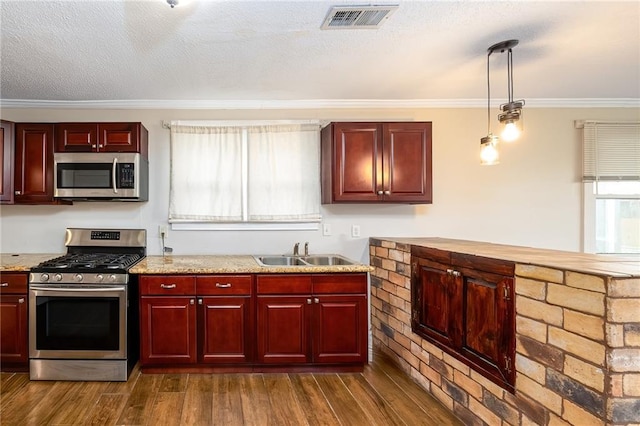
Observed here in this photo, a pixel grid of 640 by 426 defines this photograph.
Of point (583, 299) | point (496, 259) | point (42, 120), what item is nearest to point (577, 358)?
point (583, 299)

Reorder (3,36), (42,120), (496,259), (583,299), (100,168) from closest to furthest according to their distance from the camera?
(583,299) → (496,259) → (3,36) → (100,168) → (42,120)

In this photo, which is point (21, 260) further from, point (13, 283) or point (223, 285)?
A: point (223, 285)

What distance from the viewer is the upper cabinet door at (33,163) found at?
3.27 meters

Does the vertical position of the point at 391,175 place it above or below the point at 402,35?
below

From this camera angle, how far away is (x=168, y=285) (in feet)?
9.52

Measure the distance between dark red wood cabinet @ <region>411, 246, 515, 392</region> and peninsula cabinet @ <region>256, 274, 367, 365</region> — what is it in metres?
0.47

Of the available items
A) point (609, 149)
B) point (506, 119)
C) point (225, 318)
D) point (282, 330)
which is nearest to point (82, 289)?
point (225, 318)

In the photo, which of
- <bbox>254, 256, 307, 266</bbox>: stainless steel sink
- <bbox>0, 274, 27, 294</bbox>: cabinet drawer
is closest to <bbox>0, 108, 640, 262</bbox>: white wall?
<bbox>254, 256, 307, 266</bbox>: stainless steel sink

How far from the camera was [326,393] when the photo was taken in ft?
8.73

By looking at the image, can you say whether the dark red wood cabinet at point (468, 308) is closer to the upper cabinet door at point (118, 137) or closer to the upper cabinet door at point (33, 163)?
→ the upper cabinet door at point (118, 137)

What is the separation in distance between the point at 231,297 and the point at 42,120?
255 centimetres

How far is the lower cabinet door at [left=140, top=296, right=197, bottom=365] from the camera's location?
2889 millimetres

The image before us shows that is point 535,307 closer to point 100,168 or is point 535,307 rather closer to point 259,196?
point 259,196

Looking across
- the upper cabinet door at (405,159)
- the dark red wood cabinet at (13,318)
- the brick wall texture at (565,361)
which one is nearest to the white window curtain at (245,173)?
the upper cabinet door at (405,159)
